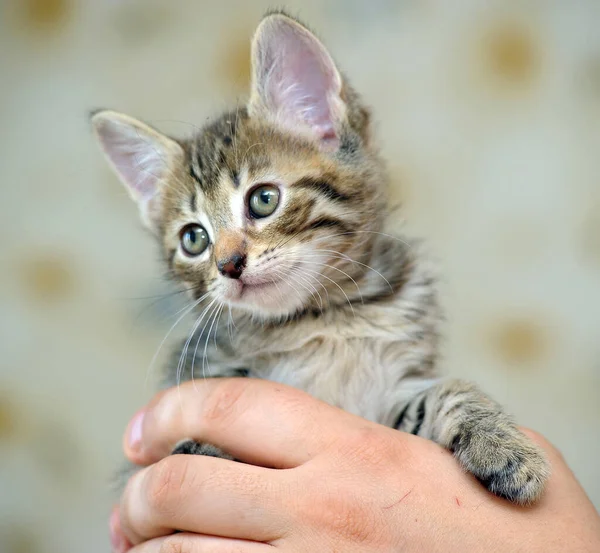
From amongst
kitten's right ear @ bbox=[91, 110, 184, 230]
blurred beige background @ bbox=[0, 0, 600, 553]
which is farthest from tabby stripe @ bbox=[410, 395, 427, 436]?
blurred beige background @ bbox=[0, 0, 600, 553]

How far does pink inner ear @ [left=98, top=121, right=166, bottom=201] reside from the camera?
3.29ft

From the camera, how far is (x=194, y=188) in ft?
3.01

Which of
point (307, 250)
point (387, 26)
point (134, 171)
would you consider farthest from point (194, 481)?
point (387, 26)

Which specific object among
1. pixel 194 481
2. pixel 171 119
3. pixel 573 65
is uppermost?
pixel 573 65

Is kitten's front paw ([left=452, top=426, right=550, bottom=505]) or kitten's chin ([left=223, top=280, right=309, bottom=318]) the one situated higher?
kitten's chin ([left=223, top=280, right=309, bottom=318])

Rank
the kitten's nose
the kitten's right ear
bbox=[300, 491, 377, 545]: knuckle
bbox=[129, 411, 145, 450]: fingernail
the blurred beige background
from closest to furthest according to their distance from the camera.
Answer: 1. bbox=[300, 491, 377, 545]: knuckle
2. the kitten's nose
3. bbox=[129, 411, 145, 450]: fingernail
4. the kitten's right ear
5. the blurred beige background

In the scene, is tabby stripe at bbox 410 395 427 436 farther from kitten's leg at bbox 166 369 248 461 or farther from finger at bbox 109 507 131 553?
finger at bbox 109 507 131 553

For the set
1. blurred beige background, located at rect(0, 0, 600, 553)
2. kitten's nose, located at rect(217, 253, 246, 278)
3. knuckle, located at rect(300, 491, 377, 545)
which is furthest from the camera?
blurred beige background, located at rect(0, 0, 600, 553)

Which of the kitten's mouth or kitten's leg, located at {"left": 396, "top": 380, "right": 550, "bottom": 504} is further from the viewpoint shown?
the kitten's mouth

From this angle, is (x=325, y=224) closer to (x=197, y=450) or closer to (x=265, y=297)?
(x=265, y=297)

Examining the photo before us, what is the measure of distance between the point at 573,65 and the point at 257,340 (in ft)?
3.85

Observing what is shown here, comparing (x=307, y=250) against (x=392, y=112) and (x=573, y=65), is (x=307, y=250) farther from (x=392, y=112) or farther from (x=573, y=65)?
(x=573, y=65)

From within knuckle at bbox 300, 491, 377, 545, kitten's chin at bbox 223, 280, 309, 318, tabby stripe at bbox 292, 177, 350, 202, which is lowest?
knuckle at bbox 300, 491, 377, 545

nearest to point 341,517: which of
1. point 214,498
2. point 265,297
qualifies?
point 214,498
